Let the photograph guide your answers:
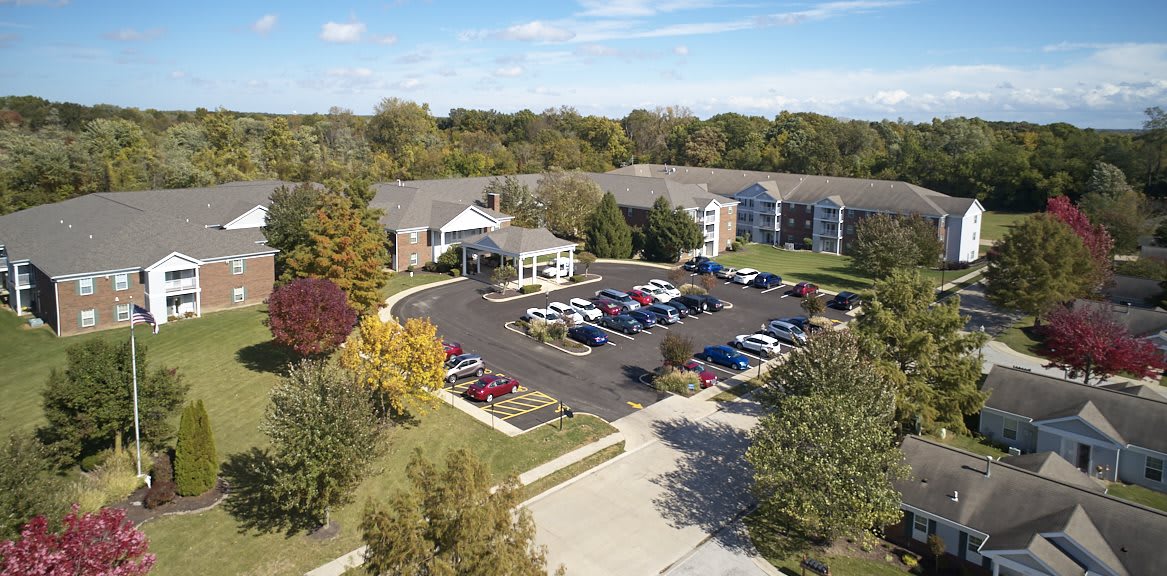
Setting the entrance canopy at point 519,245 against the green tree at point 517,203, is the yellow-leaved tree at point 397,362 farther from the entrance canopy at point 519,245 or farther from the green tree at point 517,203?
the green tree at point 517,203

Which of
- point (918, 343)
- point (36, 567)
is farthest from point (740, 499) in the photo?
point (36, 567)

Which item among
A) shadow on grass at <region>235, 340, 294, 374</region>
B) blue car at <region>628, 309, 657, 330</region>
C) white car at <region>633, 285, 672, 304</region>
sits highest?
white car at <region>633, 285, 672, 304</region>

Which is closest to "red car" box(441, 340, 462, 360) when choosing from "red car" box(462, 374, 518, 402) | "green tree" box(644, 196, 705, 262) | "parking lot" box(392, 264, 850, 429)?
"parking lot" box(392, 264, 850, 429)

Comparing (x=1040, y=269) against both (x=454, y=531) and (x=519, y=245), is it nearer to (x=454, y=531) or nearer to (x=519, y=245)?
(x=519, y=245)

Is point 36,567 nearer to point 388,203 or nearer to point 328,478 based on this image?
point 328,478

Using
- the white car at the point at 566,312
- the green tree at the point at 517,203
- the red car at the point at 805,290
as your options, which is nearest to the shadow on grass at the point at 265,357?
the white car at the point at 566,312

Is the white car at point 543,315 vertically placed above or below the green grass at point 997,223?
below

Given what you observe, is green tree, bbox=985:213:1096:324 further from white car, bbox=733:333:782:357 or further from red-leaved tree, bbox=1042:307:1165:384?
white car, bbox=733:333:782:357
